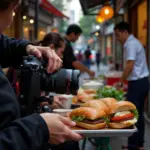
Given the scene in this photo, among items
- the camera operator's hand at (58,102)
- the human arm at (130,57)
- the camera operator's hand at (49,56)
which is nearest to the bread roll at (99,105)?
the camera operator's hand at (58,102)

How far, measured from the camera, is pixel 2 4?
1.33 metres

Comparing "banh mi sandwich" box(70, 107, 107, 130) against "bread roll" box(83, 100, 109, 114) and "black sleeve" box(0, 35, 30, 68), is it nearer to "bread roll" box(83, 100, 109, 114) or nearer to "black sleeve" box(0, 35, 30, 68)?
"bread roll" box(83, 100, 109, 114)

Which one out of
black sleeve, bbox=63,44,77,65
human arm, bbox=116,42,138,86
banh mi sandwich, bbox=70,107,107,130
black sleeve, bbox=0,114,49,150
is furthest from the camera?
black sleeve, bbox=63,44,77,65

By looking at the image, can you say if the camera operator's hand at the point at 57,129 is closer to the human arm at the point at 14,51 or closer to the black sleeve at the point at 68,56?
the human arm at the point at 14,51

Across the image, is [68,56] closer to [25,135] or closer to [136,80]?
→ [136,80]

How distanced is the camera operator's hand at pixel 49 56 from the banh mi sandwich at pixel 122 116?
1088mm

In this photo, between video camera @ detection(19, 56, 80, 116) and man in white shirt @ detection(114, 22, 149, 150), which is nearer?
video camera @ detection(19, 56, 80, 116)

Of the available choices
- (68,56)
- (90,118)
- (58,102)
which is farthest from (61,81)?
(68,56)

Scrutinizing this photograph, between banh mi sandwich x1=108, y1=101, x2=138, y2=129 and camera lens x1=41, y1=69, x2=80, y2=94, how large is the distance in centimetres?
71

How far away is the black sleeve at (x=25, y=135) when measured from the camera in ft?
4.20

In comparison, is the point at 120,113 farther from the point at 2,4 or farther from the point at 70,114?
the point at 2,4

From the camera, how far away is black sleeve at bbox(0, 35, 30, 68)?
2188mm

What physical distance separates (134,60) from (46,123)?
4.45 meters

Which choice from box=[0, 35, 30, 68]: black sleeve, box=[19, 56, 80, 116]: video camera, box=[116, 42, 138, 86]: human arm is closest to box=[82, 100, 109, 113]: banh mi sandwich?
box=[19, 56, 80, 116]: video camera
